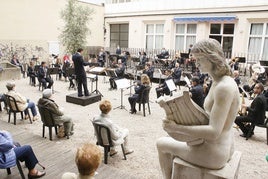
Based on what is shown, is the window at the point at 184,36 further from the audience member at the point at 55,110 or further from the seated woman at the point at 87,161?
the seated woman at the point at 87,161

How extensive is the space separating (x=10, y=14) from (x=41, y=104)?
1255 centimetres

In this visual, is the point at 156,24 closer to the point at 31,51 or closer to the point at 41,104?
the point at 31,51

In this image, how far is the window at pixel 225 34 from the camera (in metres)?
15.5

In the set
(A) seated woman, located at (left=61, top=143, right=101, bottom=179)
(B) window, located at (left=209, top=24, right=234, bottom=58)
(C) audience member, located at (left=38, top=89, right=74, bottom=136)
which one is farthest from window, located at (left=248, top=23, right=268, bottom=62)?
(A) seated woman, located at (left=61, top=143, right=101, bottom=179)

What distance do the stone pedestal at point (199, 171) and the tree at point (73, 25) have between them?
47.8 feet

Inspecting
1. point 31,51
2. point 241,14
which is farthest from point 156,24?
point 31,51

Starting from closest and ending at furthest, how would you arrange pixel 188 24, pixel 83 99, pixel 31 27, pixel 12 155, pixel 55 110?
pixel 12 155, pixel 55 110, pixel 83 99, pixel 31 27, pixel 188 24

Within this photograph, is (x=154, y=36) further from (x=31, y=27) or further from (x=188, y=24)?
(x=31, y=27)

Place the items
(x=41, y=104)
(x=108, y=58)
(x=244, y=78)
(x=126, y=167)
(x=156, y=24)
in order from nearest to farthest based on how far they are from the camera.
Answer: (x=126, y=167) < (x=41, y=104) < (x=244, y=78) < (x=108, y=58) < (x=156, y=24)

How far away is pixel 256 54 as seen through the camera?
14.7 m

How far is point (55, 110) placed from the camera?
4.98 m

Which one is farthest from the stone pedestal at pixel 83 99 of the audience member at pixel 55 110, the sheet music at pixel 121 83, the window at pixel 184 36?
the window at pixel 184 36

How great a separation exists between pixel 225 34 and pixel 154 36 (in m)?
5.63

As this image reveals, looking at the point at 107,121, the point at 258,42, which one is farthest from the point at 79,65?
the point at 258,42
